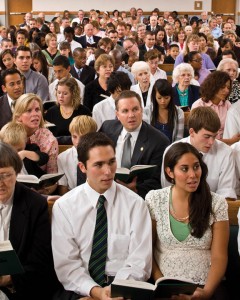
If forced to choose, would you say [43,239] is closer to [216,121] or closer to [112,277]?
[112,277]

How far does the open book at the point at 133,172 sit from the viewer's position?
11.8 feet

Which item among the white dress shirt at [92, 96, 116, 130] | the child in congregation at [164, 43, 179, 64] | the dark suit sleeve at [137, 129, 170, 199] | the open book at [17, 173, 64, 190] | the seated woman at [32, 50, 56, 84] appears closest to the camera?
the open book at [17, 173, 64, 190]

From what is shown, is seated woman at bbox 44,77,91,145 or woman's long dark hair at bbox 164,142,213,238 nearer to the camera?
woman's long dark hair at bbox 164,142,213,238

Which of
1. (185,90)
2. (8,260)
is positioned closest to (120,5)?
(185,90)

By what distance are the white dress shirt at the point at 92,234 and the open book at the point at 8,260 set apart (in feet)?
1.15

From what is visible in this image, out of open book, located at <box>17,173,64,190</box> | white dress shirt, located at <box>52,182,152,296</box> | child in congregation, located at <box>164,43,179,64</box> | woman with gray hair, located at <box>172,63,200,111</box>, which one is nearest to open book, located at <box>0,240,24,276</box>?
white dress shirt, located at <box>52,182,152,296</box>

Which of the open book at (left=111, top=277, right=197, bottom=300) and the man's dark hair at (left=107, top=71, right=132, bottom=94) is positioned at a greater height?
the man's dark hair at (left=107, top=71, right=132, bottom=94)

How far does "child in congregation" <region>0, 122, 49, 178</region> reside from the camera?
3.98 metres

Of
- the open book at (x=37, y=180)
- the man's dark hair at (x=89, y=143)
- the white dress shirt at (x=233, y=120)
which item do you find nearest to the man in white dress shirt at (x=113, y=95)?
the white dress shirt at (x=233, y=120)

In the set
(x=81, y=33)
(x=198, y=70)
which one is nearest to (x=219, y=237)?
(x=198, y=70)

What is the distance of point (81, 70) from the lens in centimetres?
830

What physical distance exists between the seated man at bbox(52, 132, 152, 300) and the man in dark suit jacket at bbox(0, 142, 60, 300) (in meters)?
0.07

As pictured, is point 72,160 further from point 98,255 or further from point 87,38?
point 87,38

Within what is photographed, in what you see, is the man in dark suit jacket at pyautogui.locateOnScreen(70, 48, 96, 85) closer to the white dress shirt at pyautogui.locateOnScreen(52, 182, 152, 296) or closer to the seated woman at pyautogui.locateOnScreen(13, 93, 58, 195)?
the seated woman at pyautogui.locateOnScreen(13, 93, 58, 195)
